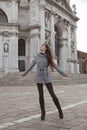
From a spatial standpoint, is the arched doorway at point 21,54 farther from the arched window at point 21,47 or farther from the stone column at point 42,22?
the stone column at point 42,22

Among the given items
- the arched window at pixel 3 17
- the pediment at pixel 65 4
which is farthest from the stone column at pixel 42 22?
the pediment at pixel 65 4

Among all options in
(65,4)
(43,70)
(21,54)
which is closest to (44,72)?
(43,70)

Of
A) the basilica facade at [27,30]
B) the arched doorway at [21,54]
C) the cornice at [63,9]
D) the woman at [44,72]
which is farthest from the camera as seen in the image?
the cornice at [63,9]

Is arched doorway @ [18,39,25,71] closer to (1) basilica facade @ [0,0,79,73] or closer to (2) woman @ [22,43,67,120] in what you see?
(1) basilica facade @ [0,0,79,73]

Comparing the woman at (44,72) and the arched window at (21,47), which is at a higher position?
the arched window at (21,47)

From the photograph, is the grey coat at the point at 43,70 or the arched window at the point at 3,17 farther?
the arched window at the point at 3,17

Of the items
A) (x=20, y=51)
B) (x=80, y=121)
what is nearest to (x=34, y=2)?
(x=20, y=51)

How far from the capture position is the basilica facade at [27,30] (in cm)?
3322

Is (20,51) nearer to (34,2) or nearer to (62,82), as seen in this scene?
(34,2)

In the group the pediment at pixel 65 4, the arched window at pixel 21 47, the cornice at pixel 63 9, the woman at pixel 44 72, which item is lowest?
the woman at pixel 44 72

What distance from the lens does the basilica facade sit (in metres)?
33.2

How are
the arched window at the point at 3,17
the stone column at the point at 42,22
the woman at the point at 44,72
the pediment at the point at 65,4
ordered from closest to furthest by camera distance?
1. the woman at the point at 44,72
2. the arched window at the point at 3,17
3. the stone column at the point at 42,22
4. the pediment at the point at 65,4

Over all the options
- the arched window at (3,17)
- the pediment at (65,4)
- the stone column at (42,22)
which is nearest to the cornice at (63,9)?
the pediment at (65,4)

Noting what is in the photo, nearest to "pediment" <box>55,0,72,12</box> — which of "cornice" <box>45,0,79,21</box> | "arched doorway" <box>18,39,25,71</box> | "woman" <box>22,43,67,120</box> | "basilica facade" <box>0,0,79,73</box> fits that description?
"basilica facade" <box>0,0,79,73</box>
